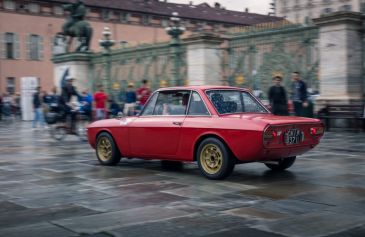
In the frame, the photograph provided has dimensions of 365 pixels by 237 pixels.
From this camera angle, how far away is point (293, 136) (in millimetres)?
8219

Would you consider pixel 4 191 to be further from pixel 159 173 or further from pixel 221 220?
pixel 221 220

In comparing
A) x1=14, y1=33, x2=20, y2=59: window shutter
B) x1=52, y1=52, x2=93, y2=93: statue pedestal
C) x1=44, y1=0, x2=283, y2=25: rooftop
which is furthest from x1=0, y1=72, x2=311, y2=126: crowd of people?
x1=44, y1=0, x2=283, y2=25: rooftop

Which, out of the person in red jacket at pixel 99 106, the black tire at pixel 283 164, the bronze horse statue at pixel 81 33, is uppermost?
the bronze horse statue at pixel 81 33

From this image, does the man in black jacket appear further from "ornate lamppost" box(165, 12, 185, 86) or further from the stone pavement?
"ornate lamppost" box(165, 12, 185, 86)

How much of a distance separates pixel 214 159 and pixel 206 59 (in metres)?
13.4

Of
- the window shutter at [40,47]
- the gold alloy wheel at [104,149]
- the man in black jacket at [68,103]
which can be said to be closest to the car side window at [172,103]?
the gold alloy wheel at [104,149]

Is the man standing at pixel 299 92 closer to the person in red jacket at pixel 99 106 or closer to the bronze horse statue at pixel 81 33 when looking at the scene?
the person in red jacket at pixel 99 106

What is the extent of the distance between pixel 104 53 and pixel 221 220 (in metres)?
23.2

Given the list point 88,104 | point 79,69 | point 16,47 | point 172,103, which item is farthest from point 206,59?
point 16,47

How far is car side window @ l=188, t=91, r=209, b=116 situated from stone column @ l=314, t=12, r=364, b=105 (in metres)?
8.89

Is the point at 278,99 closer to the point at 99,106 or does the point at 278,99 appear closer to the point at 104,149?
the point at 104,149

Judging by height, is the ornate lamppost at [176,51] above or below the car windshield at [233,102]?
above

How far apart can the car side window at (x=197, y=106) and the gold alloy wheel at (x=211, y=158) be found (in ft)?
1.92

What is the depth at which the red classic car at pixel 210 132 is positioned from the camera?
798cm
